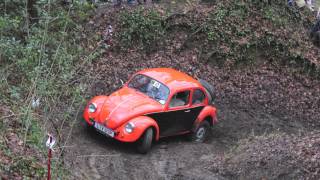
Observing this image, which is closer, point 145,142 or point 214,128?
point 145,142

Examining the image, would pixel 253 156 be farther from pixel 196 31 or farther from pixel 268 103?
pixel 196 31

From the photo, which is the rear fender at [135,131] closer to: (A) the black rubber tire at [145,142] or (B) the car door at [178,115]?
(A) the black rubber tire at [145,142]

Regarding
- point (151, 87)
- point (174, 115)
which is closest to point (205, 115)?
point (174, 115)

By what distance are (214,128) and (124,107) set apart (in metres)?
3.38

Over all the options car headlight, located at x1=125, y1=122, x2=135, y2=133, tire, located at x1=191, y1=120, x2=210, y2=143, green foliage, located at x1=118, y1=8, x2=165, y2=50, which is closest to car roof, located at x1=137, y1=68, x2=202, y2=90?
tire, located at x1=191, y1=120, x2=210, y2=143

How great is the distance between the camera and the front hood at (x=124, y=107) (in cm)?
1070

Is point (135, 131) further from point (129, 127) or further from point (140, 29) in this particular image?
point (140, 29)

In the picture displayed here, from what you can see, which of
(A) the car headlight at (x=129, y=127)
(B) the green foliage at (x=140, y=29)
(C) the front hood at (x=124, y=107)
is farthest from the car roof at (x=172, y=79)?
(B) the green foliage at (x=140, y=29)

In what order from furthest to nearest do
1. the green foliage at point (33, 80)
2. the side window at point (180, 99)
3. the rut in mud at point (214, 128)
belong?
the side window at point (180, 99), the rut in mud at point (214, 128), the green foliage at point (33, 80)

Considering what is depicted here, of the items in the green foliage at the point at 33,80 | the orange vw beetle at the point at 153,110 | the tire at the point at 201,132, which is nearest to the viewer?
the green foliage at the point at 33,80

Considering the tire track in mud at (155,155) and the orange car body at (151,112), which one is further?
the orange car body at (151,112)

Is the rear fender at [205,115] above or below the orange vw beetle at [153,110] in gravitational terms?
below

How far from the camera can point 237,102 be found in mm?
14766

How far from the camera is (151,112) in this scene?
1112 centimetres
